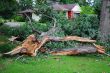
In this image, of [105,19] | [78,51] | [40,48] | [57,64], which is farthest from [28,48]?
[105,19]

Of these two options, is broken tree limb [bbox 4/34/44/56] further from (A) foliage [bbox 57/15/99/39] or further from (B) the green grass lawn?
(A) foliage [bbox 57/15/99/39]

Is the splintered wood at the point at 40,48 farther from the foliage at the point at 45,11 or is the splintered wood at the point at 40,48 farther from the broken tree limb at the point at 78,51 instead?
the foliage at the point at 45,11

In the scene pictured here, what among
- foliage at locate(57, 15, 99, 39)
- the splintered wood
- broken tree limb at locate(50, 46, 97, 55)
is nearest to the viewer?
the splintered wood

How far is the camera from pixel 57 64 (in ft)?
36.2

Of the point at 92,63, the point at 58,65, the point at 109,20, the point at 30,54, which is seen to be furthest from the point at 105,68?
the point at 109,20

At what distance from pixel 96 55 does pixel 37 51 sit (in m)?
2.78

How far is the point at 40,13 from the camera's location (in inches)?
734

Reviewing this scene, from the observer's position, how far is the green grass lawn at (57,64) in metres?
10.1

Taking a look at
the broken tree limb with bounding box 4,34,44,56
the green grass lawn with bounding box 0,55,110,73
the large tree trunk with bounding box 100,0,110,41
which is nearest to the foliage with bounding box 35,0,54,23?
the large tree trunk with bounding box 100,0,110,41

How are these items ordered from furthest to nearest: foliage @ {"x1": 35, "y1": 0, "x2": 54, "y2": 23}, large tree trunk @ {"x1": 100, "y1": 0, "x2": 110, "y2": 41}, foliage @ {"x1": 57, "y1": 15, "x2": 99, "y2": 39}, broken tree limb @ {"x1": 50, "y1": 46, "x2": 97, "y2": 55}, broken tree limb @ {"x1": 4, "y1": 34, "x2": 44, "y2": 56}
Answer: foliage @ {"x1": 35, "y1": 0, "x2": 54, "y2": 23} → foliage @ {"x1": 57, "y1": 15, "x2": 99, "y2": 39} → large tree trunk @ {"x1": 100, "y1": 0, "x2": 110, "y2": 41} → broken tree limb @ {"x1": 50, "y1": 46, "x2": 97, "y2": 55} → broken tree limb @ {"x1": 4, "y1": 34, "x2": 44, "y2": 56}

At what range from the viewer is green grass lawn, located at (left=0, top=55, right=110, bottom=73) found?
33.1 feet

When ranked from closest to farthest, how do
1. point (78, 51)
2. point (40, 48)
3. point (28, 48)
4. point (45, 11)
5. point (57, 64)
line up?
point (57, 64), point (28, 48), point (78, 51), point (40, 48), point (45, 11)

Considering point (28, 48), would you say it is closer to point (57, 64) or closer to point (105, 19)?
point (57, 64)

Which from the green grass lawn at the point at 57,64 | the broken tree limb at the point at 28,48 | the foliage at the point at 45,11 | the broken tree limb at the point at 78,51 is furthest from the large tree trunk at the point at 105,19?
the broken tree limb at the point at 28,48
